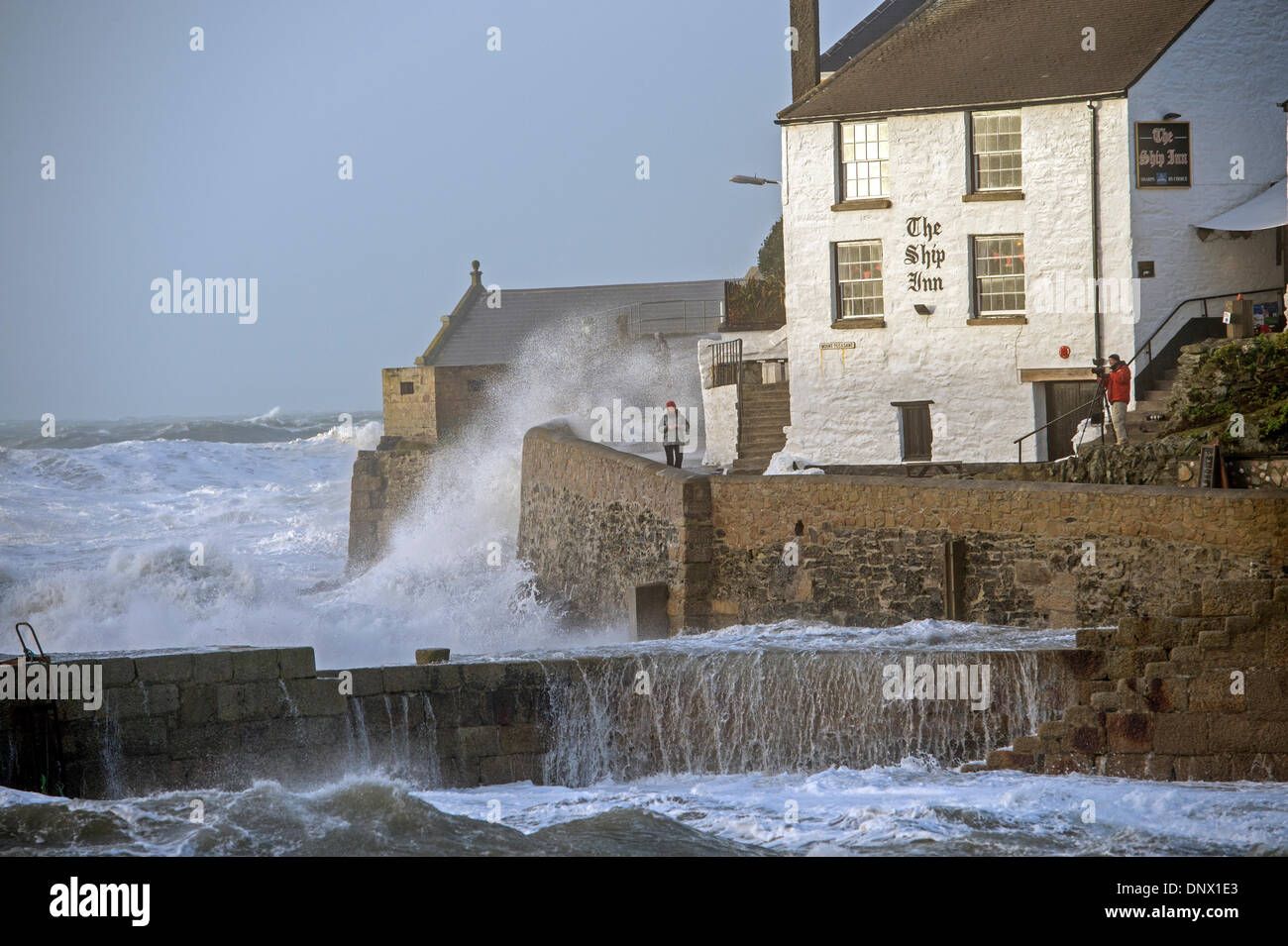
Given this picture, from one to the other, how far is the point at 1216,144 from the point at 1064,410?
450 centimetres

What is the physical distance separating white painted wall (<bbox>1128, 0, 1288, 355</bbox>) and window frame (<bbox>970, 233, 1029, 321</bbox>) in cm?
170

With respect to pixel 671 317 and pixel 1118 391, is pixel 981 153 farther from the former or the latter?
pixel 671 317

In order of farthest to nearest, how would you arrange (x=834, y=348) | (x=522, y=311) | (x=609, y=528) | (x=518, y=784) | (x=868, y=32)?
(x=522, y=311), (x=868, y=32), (x=834, y=348), (x=609, y=528), (x=518, y=784)

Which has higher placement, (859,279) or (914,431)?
(859,279)

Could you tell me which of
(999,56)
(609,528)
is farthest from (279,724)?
(999,56)

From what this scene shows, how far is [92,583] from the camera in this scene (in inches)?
1358

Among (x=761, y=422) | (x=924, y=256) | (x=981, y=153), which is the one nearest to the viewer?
(x=981, y=153)

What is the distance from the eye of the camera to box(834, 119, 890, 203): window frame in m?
26.0

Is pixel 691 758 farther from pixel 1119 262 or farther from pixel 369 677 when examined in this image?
pixel 1119 262

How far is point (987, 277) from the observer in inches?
998

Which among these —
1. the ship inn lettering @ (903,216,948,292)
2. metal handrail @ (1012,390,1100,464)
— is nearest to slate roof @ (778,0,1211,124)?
the ship inn lettering @ (903,216,948,292)

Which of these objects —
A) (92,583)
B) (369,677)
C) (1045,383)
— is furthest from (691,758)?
(92,583)

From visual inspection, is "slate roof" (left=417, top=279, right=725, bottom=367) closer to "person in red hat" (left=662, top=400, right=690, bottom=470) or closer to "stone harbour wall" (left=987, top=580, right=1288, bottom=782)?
"person in red hat" (left=662, top=400, right=690, bottom=470)

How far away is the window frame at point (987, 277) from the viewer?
25.0 meters
